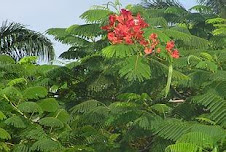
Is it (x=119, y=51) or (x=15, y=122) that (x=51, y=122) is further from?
(x=119, y=51)

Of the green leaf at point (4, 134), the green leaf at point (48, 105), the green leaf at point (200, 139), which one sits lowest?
the green leaf at point (4, 134)

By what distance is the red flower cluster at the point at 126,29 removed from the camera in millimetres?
3598

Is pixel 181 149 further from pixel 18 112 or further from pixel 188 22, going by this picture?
pixel 188 22

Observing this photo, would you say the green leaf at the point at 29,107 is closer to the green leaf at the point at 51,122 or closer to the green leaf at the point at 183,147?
the green leaf at the point at 51,122

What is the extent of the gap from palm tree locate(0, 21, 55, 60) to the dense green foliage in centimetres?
411

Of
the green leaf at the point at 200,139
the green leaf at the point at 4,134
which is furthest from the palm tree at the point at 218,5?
the green leaf at the point at 200,139

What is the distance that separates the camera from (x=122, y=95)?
4426 millimetres

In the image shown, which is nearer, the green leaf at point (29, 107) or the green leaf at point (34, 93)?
the green leaf at point (29, 107)

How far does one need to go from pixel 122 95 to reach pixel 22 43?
6888mm

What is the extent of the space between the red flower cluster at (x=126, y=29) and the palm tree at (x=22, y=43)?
7.06 meters

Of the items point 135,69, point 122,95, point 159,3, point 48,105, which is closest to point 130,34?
point 135,69

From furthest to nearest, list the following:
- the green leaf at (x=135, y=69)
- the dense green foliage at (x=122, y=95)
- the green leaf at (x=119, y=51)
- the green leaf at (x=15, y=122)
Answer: the green leaf at (x=15, y=122), the dense green foliage at (x=122, y=95), the green leaf at (x=119, y=51), the green leaf at (x=135, y=69)

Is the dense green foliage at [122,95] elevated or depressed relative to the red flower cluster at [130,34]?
depressed

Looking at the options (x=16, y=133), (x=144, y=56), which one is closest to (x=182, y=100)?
(x=144, y=56)
